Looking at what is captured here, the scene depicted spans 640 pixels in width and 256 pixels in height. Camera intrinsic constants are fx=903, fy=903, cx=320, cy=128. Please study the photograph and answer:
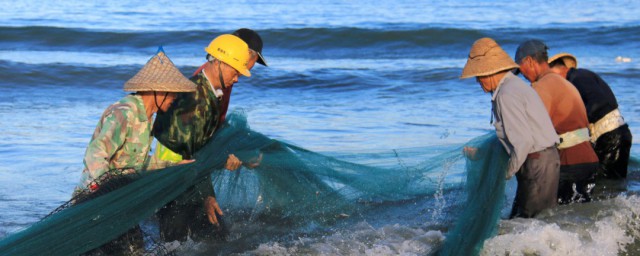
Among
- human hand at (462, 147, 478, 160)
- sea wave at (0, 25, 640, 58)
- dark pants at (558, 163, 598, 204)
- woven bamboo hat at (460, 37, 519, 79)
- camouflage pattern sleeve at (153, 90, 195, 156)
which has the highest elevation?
woven bamboo hat at (460, 37, 519, 79)

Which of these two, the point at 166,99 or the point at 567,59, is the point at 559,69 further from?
the point at 166,99

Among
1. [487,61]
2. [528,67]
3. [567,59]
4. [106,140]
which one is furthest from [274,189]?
[567,59]

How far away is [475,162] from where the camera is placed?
548 centimetres

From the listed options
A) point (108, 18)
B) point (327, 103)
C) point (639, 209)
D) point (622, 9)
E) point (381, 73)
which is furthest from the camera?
point (622, 9)

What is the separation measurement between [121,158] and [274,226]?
1.30 metres

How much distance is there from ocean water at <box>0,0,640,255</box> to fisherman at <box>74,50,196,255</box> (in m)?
0.70

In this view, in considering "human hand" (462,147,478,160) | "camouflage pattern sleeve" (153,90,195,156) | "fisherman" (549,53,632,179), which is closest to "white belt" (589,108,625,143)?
"fisherman" (549,53,632,179)

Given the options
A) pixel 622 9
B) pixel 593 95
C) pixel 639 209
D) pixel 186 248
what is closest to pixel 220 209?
pixel 186 248

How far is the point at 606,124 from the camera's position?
24.2 feet

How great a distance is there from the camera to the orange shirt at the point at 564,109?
5996mm

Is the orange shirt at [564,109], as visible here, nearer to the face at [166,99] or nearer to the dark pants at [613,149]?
the dark pants at [613,149]

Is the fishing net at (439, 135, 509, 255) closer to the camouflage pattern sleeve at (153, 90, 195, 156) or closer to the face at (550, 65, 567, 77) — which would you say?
the camouflage pattern sleeve at (153, 90, 195, 156)

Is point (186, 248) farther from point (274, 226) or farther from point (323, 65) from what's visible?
point (323, 65)

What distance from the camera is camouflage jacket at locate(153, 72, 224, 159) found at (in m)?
5.04
